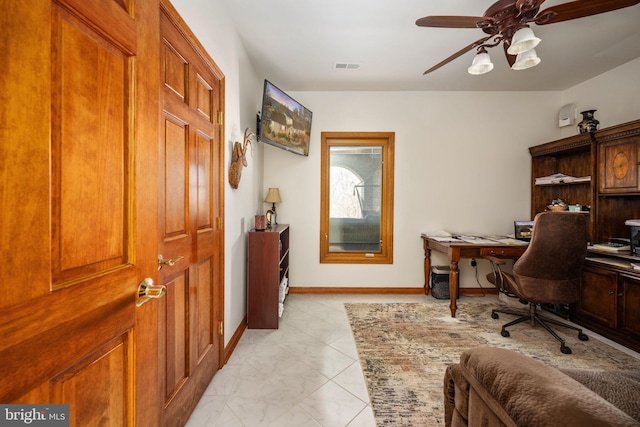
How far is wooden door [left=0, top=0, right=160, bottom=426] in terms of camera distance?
0.51 m

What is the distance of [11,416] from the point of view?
52 cm

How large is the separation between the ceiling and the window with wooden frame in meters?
0.84

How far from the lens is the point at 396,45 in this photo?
2656 millimetres

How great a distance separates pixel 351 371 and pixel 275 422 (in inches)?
27.3

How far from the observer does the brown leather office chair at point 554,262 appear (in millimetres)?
2309

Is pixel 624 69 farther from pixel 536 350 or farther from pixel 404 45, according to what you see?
pixel 536 350

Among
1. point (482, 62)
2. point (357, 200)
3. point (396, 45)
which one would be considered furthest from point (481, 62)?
point (357, 200)

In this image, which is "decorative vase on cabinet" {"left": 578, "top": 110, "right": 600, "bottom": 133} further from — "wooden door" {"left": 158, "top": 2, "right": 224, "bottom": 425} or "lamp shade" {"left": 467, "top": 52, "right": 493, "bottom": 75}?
"wooden door" {"left": 158, "top": 2, "right": 224, "bottom": 425}

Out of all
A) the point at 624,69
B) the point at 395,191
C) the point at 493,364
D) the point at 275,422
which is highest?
the point at 624,69

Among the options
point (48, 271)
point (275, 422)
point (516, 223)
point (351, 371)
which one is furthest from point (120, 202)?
point (516, 223)

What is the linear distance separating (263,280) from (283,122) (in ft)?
5.80

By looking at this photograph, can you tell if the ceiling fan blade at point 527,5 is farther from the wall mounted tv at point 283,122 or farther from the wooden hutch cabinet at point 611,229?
the wall mounted tv at point 283,122

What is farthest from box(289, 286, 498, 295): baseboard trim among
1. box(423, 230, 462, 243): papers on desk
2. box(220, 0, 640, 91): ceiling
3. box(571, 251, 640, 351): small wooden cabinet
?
box(220, 0, 640, 91): ceiling

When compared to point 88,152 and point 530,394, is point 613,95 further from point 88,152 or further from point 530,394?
point 88,152
